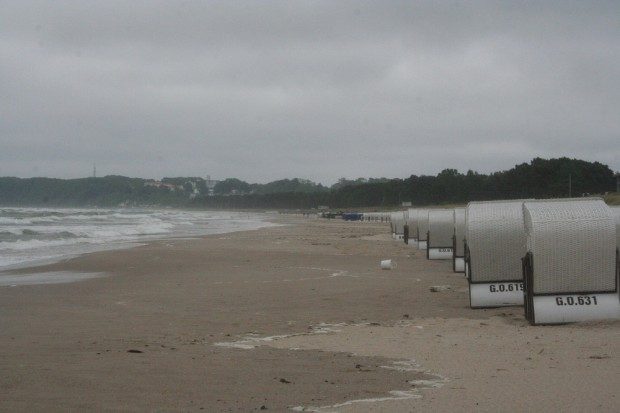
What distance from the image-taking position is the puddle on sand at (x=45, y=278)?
77.5 ft

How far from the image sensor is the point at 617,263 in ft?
42.8

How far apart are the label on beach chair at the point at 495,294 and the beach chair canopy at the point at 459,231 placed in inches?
338

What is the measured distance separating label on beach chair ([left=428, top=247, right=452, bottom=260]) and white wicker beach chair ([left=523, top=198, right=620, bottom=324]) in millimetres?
18402

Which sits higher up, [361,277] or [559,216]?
[559,216]

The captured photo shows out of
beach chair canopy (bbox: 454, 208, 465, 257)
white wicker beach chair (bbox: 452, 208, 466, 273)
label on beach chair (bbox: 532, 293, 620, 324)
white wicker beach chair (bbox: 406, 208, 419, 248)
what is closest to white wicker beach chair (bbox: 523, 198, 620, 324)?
label on beach chair (bbox: 532, 293, 620, 324)

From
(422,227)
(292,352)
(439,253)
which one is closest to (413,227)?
(422,227)

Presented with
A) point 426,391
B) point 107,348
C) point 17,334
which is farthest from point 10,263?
point 426,391

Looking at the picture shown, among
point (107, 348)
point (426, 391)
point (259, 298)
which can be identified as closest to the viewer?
point (426, 391)

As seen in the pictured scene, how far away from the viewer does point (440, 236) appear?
3155 cm

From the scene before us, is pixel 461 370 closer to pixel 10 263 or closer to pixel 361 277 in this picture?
pixel 361 277

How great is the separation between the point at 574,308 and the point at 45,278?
17960 millimetres

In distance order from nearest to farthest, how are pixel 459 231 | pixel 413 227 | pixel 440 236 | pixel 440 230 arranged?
pixel 459 231 → pixel 440 230 → pixel 440 236 → pixel 413 227

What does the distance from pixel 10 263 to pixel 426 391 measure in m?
26.9

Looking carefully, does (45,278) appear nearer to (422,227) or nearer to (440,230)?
(440,230)
